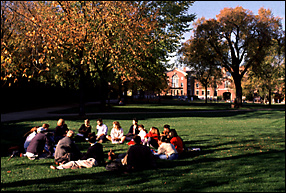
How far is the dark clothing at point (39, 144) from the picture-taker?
10.3 meters

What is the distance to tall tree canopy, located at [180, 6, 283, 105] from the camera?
41438 mm

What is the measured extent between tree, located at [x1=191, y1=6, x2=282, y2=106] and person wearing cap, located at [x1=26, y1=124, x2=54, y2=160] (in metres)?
36.4

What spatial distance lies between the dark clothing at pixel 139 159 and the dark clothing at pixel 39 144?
3.48 meters

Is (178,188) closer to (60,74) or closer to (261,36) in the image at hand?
(60,74)

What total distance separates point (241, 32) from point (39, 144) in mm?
39298

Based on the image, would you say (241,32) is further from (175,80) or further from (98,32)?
(175,80)

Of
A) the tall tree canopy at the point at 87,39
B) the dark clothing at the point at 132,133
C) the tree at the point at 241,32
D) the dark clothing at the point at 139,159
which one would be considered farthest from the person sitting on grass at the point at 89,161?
the tree at the point at 241,32

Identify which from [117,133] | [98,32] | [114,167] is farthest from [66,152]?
[98,32]

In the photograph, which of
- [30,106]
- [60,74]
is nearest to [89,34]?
[60,74]

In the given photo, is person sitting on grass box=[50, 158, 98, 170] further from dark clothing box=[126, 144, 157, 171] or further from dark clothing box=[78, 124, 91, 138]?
dark clothing box=[78, 124, 91, 138]

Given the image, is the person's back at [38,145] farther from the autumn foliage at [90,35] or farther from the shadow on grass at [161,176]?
the autumn foliage at [90,35]

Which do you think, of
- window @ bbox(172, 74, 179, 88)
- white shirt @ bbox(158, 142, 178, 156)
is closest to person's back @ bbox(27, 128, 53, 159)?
white shirt @ bbox(158, 142, 178, 156)

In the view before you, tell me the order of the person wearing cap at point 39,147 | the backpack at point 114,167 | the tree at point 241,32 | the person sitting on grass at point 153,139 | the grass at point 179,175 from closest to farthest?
the grass at point 179,175
the backpack at point 114,167
the person wearing cap at point 39,147
the person sitting on grass at point 153,139
the tree at point 241,32

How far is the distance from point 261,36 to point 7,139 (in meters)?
37.2
